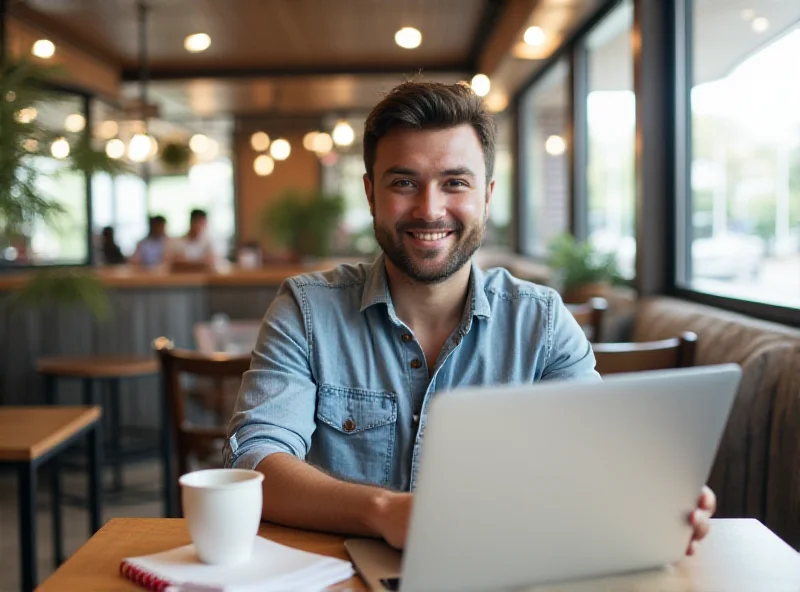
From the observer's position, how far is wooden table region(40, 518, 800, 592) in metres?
1.04

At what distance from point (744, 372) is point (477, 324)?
50.8 inches

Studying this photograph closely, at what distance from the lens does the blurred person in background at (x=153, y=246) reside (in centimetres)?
895

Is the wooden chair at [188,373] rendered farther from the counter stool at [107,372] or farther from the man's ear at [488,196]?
the counter stool at [107,372]

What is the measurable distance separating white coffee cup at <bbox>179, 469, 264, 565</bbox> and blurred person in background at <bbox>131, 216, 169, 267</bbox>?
26.7ft

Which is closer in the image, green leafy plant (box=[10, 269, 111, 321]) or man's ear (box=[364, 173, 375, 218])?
man's ear (box=[364, 173, 375, 218])

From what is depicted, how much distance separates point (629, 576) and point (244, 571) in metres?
0.44

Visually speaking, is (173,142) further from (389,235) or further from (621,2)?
(389,235)

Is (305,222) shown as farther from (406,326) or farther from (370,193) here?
(406,326)

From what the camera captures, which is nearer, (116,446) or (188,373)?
(188,373)

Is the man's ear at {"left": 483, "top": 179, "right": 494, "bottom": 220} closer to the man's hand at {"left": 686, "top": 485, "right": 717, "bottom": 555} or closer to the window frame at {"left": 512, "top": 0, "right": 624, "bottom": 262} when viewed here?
the man's hand at {"left": 686, "top": 485, "right": 717, "bottom": 555}

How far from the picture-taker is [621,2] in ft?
16.9

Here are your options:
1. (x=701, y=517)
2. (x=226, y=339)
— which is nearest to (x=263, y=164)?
(x=226, y=339)

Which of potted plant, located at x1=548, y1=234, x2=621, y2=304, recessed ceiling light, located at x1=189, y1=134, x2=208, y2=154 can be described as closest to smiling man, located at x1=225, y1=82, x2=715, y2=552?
potted plant, located at x1=548, y1=234, x2=621, y2=304

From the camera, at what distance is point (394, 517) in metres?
1.14
